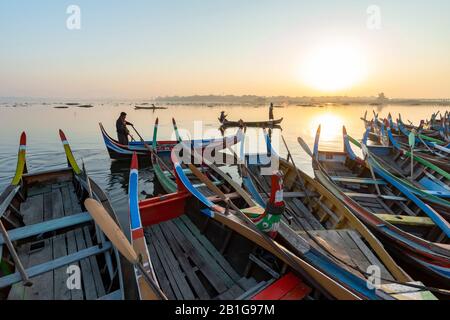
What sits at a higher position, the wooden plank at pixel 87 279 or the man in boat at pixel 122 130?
the man in boat at pixel 122 130

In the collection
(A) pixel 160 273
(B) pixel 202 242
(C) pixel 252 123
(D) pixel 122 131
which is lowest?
(A) pixel 160 273

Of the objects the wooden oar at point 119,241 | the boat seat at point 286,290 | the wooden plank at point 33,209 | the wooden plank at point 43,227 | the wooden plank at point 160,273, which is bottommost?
the wooden plank at point 160,273

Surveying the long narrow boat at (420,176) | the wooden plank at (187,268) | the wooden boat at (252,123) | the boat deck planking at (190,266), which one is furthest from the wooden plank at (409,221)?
the wooden boat at (252,123)

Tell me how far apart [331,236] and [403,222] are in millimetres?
2719

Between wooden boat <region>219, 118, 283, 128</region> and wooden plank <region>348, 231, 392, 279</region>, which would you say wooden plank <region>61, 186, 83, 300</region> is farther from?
wooden boat <region>219, 118, 283, 128</region>

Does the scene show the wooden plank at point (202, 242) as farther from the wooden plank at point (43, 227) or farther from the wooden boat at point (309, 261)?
the wooden plank at point (43, 227)

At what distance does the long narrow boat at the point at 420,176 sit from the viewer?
7.12 m

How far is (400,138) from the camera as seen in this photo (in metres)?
20.8

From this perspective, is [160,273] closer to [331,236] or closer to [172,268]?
[172,268]

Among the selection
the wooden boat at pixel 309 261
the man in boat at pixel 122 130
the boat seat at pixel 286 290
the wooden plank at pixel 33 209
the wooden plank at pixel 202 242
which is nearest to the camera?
the wooden boat at pixel 309 261

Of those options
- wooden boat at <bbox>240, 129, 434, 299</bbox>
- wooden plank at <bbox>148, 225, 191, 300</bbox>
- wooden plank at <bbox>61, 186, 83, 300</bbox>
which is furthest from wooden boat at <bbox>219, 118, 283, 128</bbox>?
wooden plank at <bbox>148, 225, 191, 300</bbox>

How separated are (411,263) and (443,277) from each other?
0.61 metres

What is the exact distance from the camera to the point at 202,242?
5.26 m

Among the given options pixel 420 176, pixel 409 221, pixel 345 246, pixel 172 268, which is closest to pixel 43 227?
pixel 172 268
